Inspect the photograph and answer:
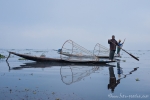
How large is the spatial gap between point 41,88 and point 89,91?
6.19 ft

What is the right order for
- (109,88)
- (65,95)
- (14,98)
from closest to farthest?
(14,98) < (65,95) < (109,88)

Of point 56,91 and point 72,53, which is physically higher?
point 72,53

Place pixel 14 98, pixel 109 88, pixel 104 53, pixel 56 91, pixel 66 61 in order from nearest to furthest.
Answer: pixel 14 98
pixel 56 91
pixel 109 88
pixel 66 61
pixel 104 53

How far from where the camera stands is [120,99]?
588 centimetres

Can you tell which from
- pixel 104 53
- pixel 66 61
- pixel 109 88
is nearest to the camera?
pixel 109 88

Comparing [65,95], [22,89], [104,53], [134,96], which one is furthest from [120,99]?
[104,53]

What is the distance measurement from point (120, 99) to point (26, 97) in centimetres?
299

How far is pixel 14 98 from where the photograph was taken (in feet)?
19.1

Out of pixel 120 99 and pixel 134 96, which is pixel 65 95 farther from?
pixel 134 96

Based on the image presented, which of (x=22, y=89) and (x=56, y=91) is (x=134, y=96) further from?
(x=22, y=89)

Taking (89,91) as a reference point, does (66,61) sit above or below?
above

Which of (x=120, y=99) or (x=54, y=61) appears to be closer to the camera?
(x=120, y=99)

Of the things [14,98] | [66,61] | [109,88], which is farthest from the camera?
[66,61]

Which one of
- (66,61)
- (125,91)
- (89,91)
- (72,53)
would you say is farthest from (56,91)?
(72,53)
